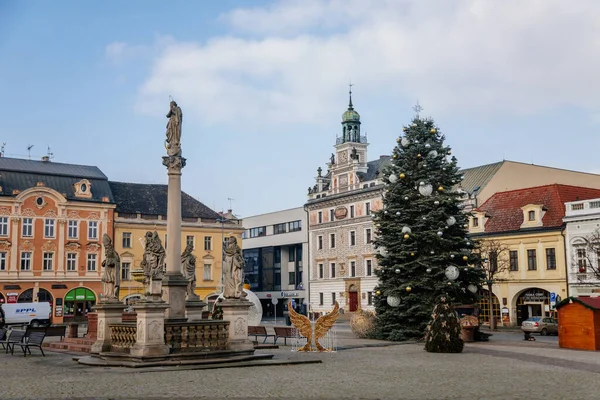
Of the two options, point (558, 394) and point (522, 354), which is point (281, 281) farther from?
point (558, 394)

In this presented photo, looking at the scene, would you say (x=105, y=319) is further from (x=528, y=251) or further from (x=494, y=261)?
(x=528, y=251)

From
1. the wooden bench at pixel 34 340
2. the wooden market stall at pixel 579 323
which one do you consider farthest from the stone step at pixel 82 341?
the wooden market stall at pixel 579 323

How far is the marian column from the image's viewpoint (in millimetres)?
20325

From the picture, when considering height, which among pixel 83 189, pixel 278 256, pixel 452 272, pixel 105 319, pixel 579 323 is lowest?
pixel 579 323

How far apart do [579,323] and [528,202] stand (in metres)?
24.2

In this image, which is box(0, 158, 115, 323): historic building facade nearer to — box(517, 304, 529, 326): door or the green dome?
the green dome

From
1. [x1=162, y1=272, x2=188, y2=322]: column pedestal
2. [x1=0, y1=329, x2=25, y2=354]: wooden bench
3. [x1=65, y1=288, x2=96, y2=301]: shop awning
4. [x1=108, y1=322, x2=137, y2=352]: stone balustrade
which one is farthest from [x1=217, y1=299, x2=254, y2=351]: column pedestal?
[x1=65, y1=288, x2=96, y2=301]: shop awning

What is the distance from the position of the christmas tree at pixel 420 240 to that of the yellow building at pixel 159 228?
32.5 metres

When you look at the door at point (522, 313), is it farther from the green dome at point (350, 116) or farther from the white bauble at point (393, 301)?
the green dome at point (350, 116)

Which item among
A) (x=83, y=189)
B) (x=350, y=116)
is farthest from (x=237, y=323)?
(x=350, y=116)

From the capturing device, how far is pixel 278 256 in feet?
275

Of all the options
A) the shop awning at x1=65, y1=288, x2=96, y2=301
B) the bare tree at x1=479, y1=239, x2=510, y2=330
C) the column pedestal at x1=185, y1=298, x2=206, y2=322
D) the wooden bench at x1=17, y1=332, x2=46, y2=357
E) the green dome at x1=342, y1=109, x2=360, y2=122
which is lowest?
the wooden bench at x1=17, y1=332, x2=46, y2=357

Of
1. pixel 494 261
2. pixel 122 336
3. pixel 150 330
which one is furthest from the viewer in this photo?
pixel 494 261

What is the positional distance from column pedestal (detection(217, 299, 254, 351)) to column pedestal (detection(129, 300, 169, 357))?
2.20 metres
